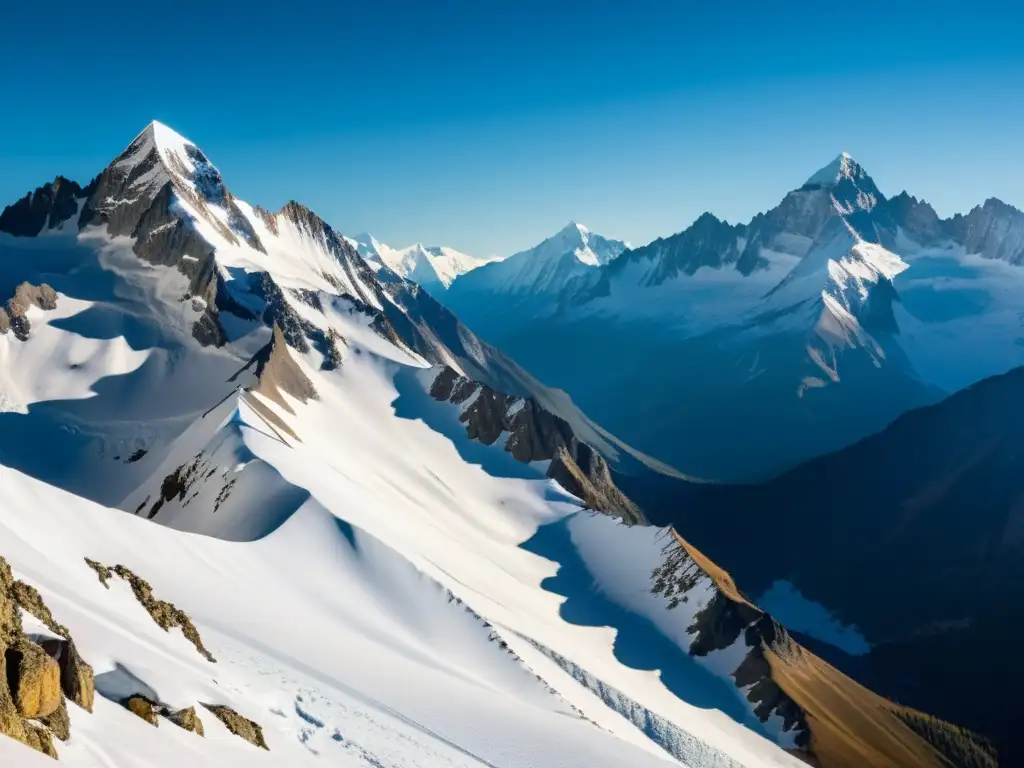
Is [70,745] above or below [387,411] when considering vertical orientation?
below

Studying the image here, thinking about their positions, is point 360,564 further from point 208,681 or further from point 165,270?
point 165,270

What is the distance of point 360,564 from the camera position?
79.9 meters

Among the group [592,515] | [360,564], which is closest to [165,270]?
[592,515]

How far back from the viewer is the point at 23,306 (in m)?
161

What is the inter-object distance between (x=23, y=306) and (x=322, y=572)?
118475mm

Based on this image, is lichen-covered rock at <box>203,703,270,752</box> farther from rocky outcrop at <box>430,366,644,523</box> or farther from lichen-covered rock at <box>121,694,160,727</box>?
rocky outcrop at <box>430,366,644,523</box>

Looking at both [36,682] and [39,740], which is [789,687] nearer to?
[36,682]

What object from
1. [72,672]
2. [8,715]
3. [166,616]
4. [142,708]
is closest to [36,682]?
[8,715]

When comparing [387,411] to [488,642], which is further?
[387,411]

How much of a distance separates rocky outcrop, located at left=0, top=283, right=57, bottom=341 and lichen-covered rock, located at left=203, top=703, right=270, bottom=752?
5800 inches

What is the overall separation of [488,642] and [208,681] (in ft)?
143

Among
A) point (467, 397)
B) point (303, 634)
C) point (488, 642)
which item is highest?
point (467, 397)

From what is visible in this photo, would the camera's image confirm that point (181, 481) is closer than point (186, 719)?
No

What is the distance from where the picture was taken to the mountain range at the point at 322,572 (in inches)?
1417
